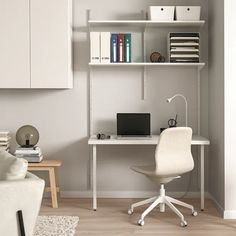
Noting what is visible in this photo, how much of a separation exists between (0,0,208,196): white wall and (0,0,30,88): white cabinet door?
17.1 inches

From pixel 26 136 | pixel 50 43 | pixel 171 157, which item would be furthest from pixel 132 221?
pixel 50 43

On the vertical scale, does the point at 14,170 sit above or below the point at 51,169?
above

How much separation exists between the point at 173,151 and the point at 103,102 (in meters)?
1.24

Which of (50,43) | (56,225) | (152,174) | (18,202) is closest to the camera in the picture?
(18,202)

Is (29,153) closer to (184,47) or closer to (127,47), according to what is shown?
(127,47)

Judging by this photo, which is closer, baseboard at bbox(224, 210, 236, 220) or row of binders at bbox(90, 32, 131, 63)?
baseboard at bbox(224, 210, 236, 220)

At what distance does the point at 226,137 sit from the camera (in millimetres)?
4117

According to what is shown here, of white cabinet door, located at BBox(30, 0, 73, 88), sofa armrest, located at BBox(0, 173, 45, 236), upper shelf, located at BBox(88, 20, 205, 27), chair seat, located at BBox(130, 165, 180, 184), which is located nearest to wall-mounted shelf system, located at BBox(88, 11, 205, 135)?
upper shelf, located at BBox(88, 20, 205, 27)

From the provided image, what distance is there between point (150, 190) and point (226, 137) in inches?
49.0

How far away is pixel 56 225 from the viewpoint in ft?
12.6

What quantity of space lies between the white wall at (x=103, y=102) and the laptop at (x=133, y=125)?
11.6 inches

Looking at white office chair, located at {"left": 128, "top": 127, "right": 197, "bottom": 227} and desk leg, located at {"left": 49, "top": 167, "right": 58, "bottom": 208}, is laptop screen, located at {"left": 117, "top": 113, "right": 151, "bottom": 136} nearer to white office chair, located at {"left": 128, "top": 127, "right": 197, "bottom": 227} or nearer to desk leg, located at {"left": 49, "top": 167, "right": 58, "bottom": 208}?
white office chair, located at {"left": 128, "top": 127, "right": 197, "bottom": 227}

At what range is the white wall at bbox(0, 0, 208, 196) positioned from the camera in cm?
494

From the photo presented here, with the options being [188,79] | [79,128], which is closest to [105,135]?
[79,128]
